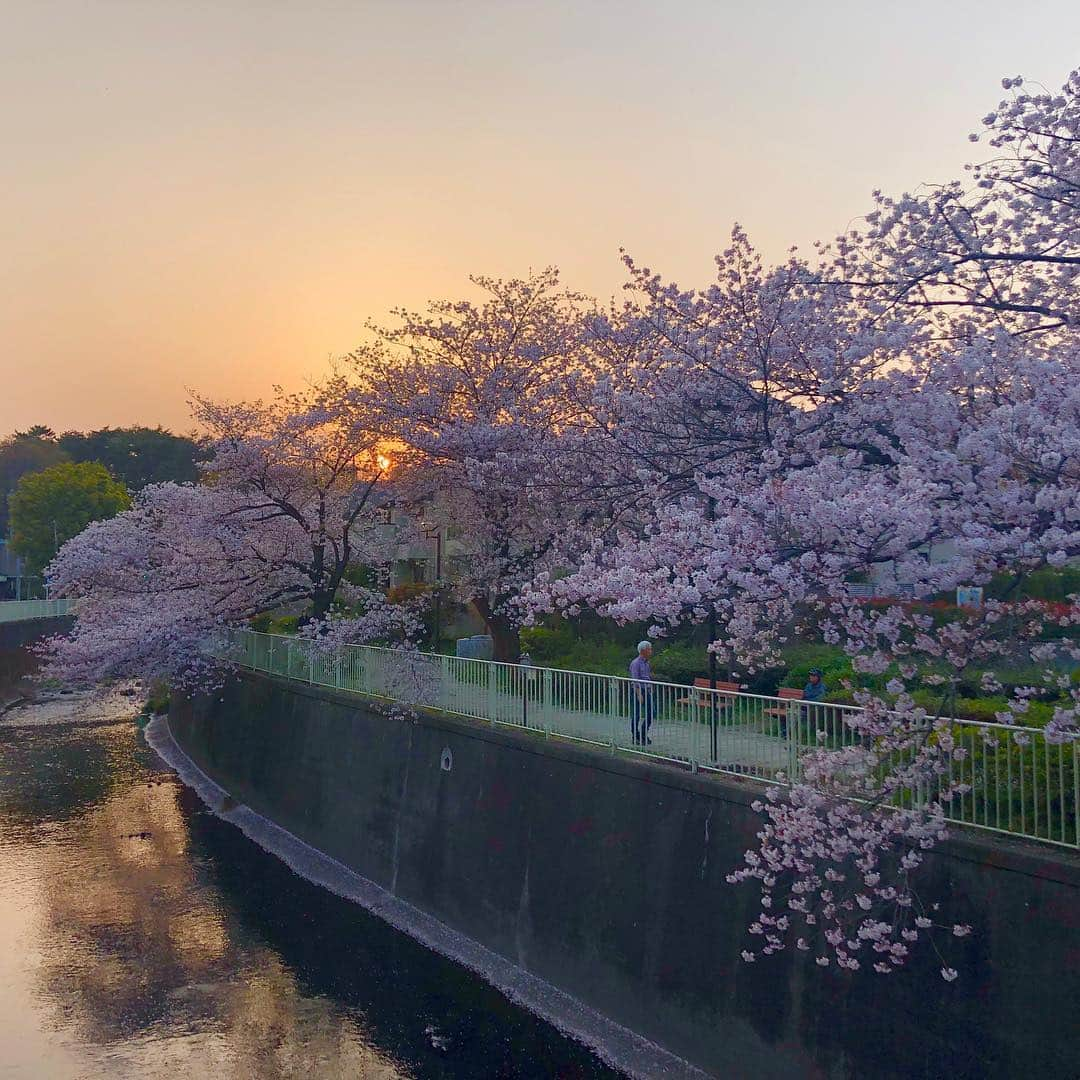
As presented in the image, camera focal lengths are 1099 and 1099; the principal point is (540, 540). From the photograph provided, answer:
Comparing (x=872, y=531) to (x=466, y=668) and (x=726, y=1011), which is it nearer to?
(x=726, y=1011)

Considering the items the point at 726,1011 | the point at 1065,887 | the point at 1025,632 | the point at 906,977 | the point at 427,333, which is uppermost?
the point at 427,333

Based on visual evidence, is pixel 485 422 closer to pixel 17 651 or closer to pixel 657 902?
pixel 657 902

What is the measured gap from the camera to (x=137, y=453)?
86938mm

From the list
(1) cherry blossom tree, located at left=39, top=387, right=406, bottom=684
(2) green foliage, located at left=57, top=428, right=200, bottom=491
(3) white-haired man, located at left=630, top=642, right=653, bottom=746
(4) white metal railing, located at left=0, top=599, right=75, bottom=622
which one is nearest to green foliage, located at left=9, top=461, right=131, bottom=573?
(4) white metal railing, located at left=0, top=599, right=75, bottom=622

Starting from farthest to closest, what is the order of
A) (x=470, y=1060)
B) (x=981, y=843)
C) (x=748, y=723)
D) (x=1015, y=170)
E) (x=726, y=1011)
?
(x=470, y=1060) → (x=748, y=723) → (x=726, y=1011) → (x=1015, y=170) → (x=981, y=843)

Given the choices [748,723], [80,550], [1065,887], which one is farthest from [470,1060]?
[80,550]

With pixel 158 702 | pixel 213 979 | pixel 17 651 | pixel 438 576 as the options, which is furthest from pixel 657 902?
pixel 17 651

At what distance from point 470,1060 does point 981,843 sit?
5.97 m

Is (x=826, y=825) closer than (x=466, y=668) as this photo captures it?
Yes

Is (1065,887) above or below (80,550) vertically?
below

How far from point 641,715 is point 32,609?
43.4m

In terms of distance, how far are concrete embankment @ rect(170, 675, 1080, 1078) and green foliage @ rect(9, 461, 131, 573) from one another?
154ft

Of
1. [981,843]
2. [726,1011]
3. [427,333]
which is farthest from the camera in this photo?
[427,333]

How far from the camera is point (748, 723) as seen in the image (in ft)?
34.2
